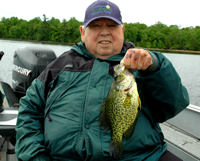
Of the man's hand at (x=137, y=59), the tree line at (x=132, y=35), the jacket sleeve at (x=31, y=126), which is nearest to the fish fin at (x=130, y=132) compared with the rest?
the man's hand at (x=137, y=59)

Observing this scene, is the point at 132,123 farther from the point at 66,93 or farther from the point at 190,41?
the point at 190,41

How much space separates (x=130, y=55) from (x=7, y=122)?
2.15 m

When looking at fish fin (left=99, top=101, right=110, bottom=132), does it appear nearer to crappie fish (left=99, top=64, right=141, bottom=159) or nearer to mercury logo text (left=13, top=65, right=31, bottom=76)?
crappie fish (left=99, top=64, right=141, bottom=159)

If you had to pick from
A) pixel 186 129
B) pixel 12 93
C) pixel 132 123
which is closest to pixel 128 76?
pixel 132 123

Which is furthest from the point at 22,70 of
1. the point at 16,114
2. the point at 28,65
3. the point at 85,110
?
the point at 85,110

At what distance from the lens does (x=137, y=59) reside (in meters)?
1.65

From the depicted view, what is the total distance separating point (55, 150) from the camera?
1975mm

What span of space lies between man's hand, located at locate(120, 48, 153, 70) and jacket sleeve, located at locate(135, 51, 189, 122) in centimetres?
10

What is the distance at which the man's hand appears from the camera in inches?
64.8

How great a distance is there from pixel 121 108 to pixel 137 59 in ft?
1.58

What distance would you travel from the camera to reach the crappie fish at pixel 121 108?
1.75 m

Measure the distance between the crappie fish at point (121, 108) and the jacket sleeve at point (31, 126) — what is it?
0.81 metres

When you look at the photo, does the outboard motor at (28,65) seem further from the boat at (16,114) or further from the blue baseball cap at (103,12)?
the blue baseball cap at (103,12)

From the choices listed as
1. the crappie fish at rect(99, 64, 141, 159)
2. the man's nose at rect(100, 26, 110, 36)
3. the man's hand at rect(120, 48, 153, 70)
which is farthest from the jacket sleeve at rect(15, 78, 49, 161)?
the man's hand at rect(120, 48, 153, 70)
